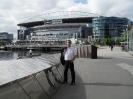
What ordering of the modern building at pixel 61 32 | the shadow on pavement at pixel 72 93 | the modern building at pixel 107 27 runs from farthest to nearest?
the modern building at pixel 61 32 < the modern building at pixel 107 27 < the shadow on pavement at pixel 72 93

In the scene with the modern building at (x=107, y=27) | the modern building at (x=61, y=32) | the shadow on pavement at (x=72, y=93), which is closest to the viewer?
the shadow on pavement at (x=72, y=93)

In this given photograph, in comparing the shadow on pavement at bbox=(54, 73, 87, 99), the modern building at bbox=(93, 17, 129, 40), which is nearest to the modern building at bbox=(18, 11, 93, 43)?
the modern building at bbox=(93, 17, 129, 40)

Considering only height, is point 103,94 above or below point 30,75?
below

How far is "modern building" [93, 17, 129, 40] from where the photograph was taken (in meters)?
172

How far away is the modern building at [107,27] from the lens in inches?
6781

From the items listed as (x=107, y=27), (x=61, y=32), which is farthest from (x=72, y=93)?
(x=61, y=32)

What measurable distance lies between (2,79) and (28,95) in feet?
2.85

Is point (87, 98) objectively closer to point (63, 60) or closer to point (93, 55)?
point (63, 60)

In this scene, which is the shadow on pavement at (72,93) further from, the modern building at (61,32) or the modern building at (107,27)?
the modern building at (107,27)

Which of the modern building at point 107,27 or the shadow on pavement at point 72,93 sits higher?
the modern building at point 107,27

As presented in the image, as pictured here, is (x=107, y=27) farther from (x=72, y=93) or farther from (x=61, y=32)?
(x=72, y=93)

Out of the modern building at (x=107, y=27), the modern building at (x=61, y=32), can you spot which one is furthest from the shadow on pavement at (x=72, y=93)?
the modern building at (x=107, y=27)

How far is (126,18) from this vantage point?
18275 centimetres

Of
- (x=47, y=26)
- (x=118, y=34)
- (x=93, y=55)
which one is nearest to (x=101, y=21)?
(x=118, y=34)
